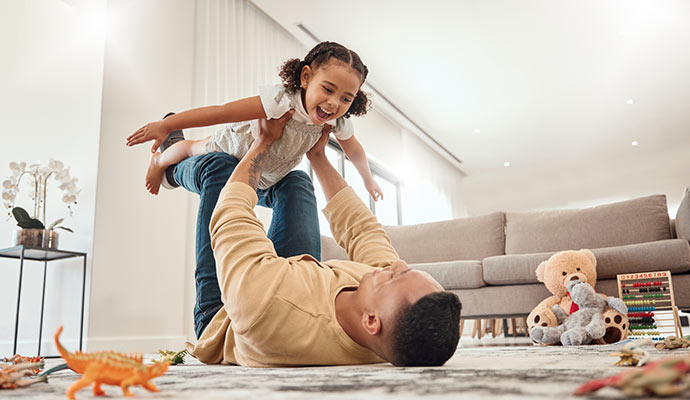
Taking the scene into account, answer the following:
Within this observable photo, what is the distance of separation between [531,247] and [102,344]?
2637 millimetres

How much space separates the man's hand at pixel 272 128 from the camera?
155 cm

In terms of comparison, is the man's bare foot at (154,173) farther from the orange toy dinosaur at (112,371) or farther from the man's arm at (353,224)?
the orange toy dinosaur at (112,371)

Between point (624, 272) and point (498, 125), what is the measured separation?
14.4 feet

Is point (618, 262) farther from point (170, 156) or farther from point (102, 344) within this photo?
point (102, 344)

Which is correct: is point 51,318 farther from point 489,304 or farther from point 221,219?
point 489,304

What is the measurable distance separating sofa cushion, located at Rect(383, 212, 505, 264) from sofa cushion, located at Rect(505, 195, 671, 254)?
10 centimetres

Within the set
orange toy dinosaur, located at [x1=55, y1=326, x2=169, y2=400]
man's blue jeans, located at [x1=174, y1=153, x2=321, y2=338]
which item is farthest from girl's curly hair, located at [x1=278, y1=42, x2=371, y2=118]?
orange toy dinosaur, located at [x1=55, y1=326, x2=169, y2=400]

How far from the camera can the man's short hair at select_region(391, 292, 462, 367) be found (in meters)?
0.87

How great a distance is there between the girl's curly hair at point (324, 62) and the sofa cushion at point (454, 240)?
6.95 ft

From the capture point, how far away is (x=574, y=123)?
6875mm

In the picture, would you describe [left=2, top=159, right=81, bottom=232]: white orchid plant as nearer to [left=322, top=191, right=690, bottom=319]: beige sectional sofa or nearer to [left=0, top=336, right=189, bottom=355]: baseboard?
[left=0, top=336, right=189, bottom=355]: baseboard

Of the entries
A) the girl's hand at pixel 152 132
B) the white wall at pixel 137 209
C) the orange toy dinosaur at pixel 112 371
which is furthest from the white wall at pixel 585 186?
the orange toy dinosaur at pixel 112 371

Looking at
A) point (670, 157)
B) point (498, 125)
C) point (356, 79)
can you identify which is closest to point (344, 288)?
point (356, 79)

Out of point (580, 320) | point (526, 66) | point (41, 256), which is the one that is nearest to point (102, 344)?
point (41, 256)
